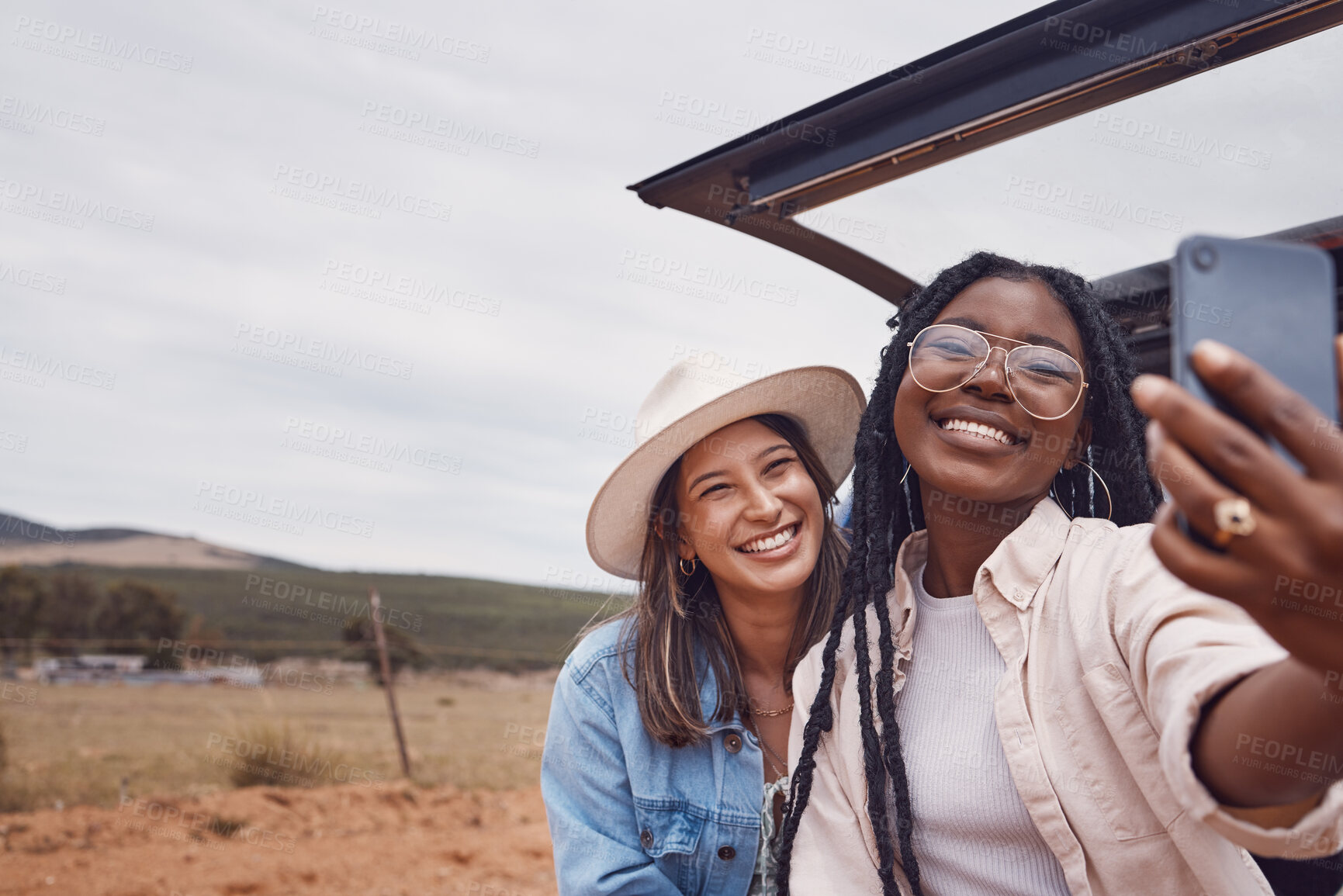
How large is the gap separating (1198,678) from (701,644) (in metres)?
2.04

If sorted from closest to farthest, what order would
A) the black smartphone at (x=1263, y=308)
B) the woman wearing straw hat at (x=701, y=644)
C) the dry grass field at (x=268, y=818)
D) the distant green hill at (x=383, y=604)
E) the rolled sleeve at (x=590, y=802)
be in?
the black smartphone at (x=1263, y=308) < the rolled sleeve at (x=590, y=802) < the woman wearing straw hat at (x=701, y=644) < the dry grass field at (x=268, y=818) < the distant green hill at (x=383, y=604)

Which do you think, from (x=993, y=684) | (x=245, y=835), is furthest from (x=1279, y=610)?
(x=245, y=835)

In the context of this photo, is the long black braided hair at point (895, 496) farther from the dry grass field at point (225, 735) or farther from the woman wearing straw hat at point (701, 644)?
the dry grass field at point (225, 735)

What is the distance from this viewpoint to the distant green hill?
36.3 metres

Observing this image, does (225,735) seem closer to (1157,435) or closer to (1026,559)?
(1026,559)

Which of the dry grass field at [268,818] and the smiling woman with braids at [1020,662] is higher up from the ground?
the smiling woman with braids at [1020,662]

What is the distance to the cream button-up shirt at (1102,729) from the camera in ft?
4.01

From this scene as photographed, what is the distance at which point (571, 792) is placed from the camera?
293 centimetres

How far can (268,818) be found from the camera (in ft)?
31.1

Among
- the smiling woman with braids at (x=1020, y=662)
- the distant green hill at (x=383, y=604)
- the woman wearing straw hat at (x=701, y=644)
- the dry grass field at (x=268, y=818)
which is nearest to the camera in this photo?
the smiling woman with braids at (x=1020, y=662)

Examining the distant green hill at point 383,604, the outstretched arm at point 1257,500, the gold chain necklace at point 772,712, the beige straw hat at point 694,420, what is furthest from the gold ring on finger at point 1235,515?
the distant green hill at point 383,604

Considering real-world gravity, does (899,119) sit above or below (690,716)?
above

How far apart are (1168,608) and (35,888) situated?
8.94 metres

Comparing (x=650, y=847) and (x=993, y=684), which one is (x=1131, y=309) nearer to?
(x=993, y=684)
